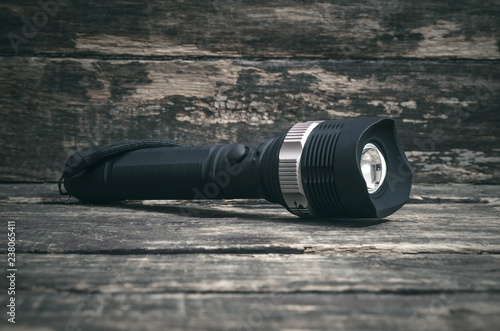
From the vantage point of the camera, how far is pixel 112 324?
1.34 ft

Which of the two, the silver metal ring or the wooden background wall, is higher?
the wooden background wall

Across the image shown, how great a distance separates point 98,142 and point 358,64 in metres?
0.81

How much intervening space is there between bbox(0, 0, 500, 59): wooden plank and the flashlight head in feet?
1.99

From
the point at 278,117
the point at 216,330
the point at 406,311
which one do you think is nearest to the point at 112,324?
the point at 216,330

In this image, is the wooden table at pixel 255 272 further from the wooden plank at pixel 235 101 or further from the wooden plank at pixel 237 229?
the wooden plank at pixel 235 101

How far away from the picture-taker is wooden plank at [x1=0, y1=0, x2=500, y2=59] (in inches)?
57.4

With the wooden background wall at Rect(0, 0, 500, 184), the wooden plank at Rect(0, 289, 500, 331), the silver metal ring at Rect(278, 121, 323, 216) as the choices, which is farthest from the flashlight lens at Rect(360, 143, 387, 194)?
the wooden background wall at Rect(0, 0, 500, 184)

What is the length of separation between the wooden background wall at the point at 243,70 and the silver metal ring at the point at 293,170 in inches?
22.8

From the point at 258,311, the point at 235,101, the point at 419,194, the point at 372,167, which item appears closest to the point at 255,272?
the point at 258,311

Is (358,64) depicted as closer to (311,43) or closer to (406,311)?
(311,43)

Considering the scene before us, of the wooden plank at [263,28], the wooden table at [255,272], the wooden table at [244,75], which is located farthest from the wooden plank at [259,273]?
the wooden plank at [263,28]

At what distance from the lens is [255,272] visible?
56 cm

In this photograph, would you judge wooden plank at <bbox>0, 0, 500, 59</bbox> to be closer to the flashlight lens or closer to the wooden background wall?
the wooden background wall

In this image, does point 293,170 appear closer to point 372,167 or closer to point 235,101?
point 372,167
